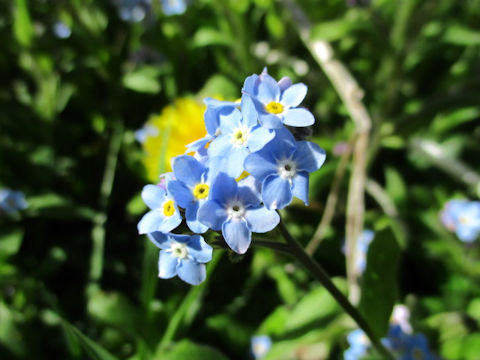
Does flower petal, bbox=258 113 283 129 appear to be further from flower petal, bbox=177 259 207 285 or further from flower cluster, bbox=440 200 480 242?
flower cluster, bbox=440 200 480 242

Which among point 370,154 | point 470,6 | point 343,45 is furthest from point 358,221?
point 470,6

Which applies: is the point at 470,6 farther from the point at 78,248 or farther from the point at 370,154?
the point at 78,248

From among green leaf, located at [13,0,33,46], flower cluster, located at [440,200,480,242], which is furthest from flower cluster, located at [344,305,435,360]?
green leaf, located at [13,0,33,46]

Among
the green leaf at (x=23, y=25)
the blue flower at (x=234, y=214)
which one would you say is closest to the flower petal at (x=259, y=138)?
the blue flower at (x=234, y=214)

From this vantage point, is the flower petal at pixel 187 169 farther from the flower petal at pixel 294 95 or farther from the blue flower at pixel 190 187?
the flower petal at pixel 294 95

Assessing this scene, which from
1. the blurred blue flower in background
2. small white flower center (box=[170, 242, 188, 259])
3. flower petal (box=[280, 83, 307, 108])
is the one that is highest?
the blurred blue flower in background

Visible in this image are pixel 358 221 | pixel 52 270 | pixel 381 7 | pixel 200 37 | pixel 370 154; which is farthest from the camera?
pixel 381 7

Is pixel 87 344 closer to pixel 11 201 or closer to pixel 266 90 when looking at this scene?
pixel 266 90
